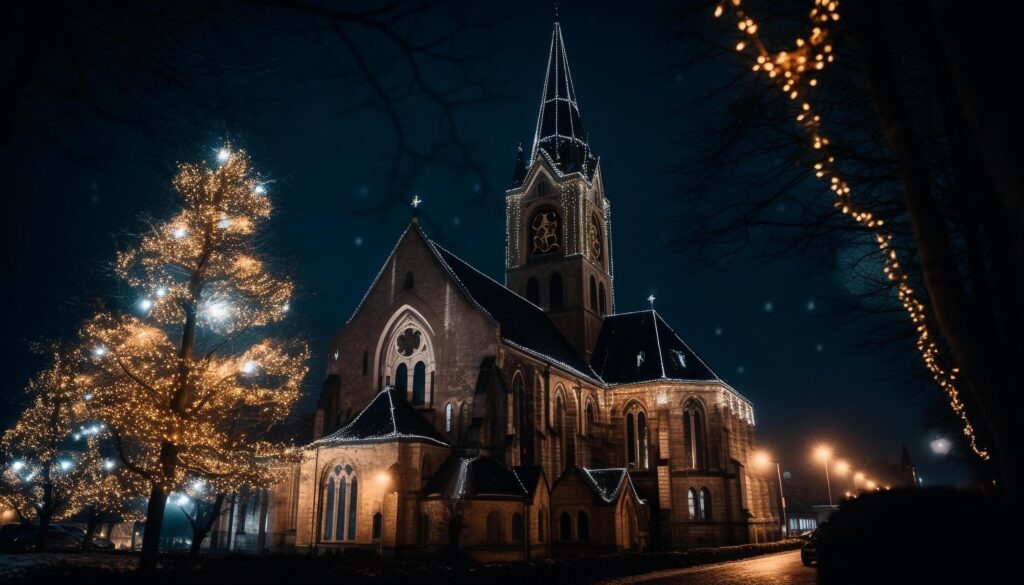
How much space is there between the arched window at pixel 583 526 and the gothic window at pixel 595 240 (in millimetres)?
21729

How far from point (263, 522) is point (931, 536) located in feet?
127

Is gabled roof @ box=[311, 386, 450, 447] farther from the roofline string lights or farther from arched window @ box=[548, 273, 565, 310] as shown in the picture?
the roofline string lights

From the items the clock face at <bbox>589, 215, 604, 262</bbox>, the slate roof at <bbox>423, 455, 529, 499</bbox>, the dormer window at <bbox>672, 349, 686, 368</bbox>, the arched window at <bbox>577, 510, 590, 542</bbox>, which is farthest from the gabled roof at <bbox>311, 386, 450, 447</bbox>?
the clock face at <bbox>589, 215, 604, 262</bbox>

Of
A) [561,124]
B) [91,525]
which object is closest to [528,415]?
[91,525]

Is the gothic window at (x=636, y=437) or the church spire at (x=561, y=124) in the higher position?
the church spire at (x=561, y=124)

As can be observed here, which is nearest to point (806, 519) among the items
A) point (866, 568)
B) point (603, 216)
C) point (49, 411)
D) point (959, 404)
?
point (603, 216)

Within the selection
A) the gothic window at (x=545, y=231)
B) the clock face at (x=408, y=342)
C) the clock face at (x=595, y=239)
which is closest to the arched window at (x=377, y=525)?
the clock face at (x=408, y=342)

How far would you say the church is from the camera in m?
30.1

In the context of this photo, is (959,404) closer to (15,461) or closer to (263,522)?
(263,522)

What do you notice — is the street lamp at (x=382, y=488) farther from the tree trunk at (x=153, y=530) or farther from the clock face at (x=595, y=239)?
the clock face at (x=595, y=239)

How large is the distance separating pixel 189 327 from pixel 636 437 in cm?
3207

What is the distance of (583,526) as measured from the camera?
34.7 m

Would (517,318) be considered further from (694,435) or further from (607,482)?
(694,435)

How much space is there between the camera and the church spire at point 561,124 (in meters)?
52.8
